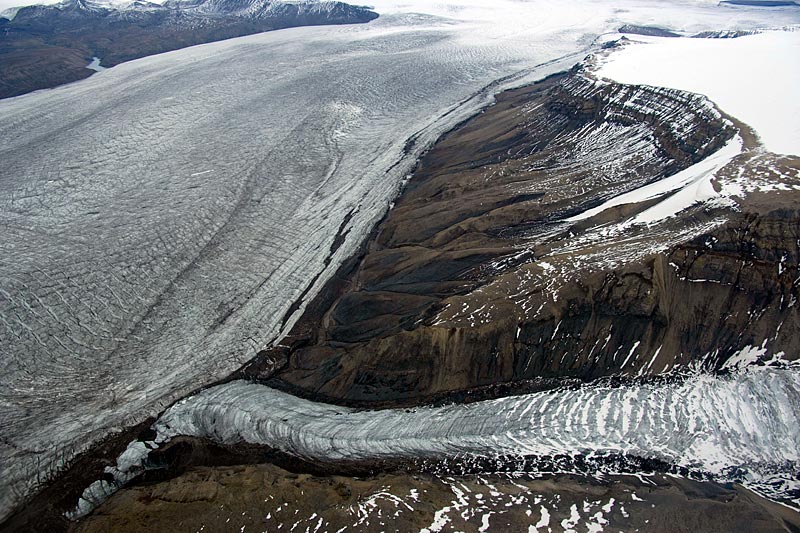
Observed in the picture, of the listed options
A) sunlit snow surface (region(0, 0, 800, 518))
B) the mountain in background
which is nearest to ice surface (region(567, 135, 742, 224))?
sunlit snow surface (region(0, 0, 800, 518))

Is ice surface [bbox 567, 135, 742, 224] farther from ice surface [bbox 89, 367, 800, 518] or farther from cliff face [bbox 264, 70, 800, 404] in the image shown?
ice surface [bbox 89, 367, 800, 518]

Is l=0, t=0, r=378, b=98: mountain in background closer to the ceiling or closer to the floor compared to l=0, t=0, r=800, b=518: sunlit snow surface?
closer to the ceiling

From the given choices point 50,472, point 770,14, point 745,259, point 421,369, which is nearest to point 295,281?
point 421,369

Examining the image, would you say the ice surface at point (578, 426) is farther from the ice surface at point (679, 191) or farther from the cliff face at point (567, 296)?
the ice surface at point (679, 191)

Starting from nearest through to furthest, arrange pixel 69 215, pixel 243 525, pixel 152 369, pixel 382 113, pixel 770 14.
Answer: pixel 243 525
pixel 152 369
pixel 69 215
pixel 382 113
pixel 770 14

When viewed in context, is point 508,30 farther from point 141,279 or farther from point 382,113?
point 141,279

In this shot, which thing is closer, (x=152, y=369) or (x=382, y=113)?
(x=152, y=369)
